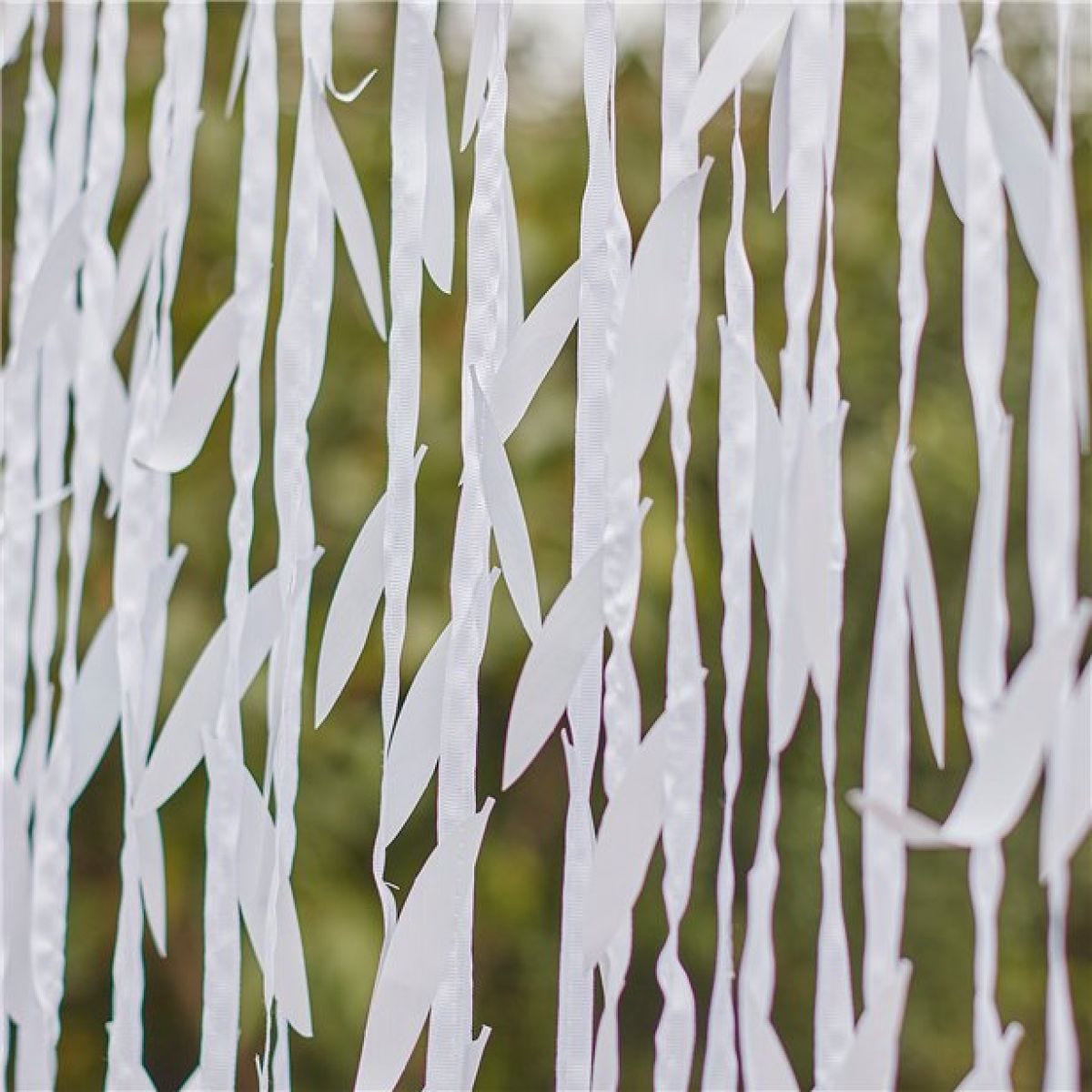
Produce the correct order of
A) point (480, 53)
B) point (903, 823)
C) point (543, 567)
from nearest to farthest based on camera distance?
point (903, 823)
point (480, 53)
point (543, 567)

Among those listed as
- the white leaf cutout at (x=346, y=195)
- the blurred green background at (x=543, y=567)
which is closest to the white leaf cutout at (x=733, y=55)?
the white leaf cutout at (x=346, y=195)

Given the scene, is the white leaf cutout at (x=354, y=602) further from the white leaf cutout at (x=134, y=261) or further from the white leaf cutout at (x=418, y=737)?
the white leaf cutout at (x=134, y=261)

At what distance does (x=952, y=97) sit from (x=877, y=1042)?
233mm

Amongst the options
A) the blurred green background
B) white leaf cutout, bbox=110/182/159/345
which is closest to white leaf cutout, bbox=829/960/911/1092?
white leaf cutout, bbox=110/182/159/345

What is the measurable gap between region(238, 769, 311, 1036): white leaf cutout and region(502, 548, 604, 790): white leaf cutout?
88 mm

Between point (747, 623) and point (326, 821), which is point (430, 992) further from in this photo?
point (326, 821)

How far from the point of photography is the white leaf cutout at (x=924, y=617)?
34 cm

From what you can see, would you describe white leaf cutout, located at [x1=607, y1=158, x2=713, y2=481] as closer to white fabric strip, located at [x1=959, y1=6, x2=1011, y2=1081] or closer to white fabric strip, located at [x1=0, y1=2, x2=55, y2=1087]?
white fabric strip, located at [x1=959, y1=6, x2=1011, y2=1081]

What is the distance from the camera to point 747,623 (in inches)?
14.6

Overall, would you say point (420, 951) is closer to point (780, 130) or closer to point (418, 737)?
point (418, 737)

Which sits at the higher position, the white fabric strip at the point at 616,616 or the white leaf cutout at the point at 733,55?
the white leaf cutout at the point at 733,55

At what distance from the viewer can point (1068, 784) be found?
302mm

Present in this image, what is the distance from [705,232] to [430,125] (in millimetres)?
641

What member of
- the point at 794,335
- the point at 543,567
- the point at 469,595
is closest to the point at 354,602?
the point at 469,595
